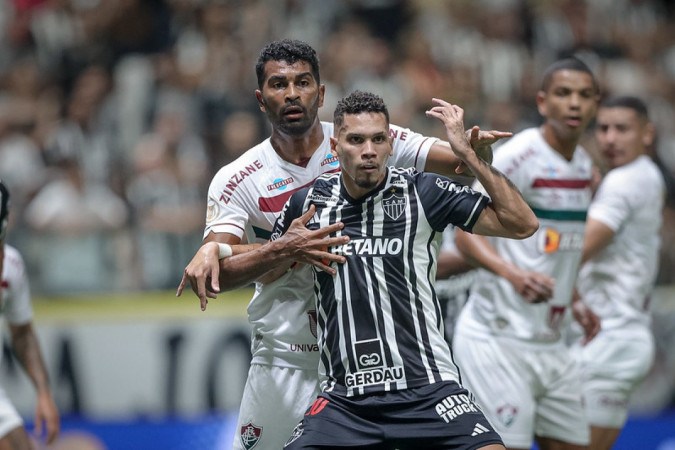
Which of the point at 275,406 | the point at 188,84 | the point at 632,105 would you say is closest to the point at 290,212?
the point at 275,406

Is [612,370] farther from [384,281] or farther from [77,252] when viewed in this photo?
[77,252]

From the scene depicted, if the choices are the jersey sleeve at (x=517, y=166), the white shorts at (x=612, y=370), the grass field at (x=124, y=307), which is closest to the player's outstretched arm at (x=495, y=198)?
the jersey sleeve at (x=517, y=166)

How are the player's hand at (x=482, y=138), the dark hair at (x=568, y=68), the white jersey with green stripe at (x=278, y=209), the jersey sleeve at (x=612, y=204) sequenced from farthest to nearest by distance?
the jersey sleeve at (x=612, y=204), the dark hair at (x=568, y=68), the white jersey with green stripe at (x=278, y=209), the player's hand at (x=482, y=138)

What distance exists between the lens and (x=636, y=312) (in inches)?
298

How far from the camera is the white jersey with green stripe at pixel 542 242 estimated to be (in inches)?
266

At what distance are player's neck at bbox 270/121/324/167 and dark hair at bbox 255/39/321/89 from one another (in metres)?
0.27

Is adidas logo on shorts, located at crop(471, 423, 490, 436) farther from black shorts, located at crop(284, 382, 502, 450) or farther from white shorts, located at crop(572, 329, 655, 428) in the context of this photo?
white shorts, located at crop(572, 329, 655, 428)

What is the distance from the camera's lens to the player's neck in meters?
5.82

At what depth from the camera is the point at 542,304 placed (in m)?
6.76

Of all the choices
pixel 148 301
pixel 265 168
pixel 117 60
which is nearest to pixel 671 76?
pixel 117 60

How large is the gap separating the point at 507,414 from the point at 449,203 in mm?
1884

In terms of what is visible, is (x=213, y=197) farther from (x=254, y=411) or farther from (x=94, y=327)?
(x=94, y=327)

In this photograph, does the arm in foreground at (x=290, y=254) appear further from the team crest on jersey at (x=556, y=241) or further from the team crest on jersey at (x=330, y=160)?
the team crest on jersey at (x=556, y=241)

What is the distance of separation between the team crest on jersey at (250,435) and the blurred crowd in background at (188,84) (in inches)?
146
